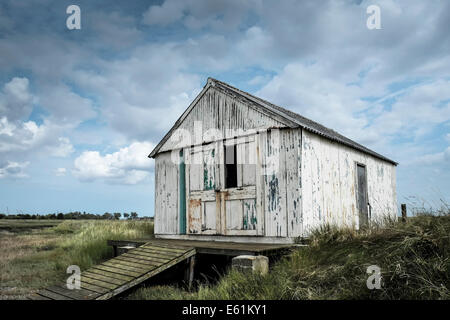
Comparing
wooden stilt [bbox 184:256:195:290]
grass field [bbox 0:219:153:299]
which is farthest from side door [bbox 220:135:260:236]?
grass field [bbox 0:219:153:299]

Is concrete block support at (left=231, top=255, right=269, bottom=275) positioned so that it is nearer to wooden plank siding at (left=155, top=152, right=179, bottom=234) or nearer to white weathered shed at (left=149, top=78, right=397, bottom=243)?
white weathered shed at (left=149, top=78, right=397, bottom=243)

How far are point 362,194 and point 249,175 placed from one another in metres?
4.95

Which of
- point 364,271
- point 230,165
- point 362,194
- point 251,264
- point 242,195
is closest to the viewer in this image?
point 364,271

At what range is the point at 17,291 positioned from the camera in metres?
7.33

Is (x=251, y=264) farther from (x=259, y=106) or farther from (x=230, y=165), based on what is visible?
(x=230, y=165)

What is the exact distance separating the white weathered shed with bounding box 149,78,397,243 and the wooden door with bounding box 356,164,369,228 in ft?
0.11

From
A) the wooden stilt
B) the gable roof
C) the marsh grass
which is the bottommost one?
the wooden stilt

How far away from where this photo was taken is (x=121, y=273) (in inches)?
272

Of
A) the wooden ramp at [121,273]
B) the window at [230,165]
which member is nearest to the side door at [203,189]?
the window at [230,165]

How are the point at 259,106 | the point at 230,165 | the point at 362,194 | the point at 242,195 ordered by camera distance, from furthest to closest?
the point at 362,194 → the point at 230,165 → the point at 242,195 → the point at 259,106

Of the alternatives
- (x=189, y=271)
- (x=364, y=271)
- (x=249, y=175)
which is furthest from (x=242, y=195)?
(x=364, y=271)

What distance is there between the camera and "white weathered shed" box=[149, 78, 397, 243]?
849 centimetres

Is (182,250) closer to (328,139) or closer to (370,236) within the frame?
(370,236)
